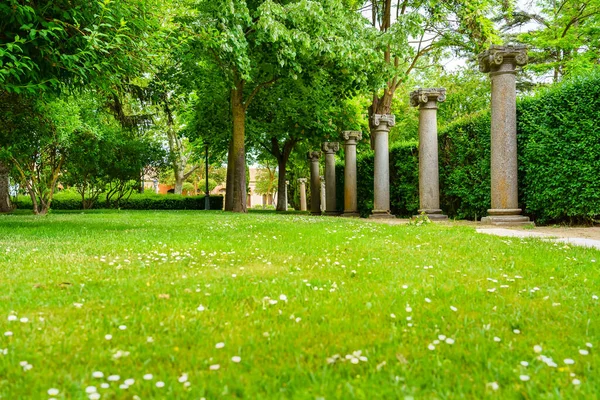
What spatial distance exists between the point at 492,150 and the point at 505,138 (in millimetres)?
438

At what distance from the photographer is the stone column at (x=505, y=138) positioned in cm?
1108

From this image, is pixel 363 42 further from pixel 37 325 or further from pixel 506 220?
pixel 37 325

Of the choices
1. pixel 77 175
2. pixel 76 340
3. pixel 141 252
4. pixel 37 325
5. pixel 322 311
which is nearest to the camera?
pixel 76 340

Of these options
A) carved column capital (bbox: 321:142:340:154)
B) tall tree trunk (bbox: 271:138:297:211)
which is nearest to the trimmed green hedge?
tall tree trunk (bbox: 271:138:297:211)

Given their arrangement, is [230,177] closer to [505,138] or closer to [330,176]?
[330,176]

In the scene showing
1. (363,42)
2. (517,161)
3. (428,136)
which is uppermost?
(363,42)

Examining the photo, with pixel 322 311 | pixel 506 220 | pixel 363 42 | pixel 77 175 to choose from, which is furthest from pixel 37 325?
pixel 77 175

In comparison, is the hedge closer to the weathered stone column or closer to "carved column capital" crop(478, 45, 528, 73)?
"carved column capital" crop(478, 45, 528, 73)

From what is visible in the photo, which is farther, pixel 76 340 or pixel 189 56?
pixel 189 56

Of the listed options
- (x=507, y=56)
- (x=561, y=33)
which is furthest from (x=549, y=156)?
(x=561, y=33)

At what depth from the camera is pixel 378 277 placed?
449 centimetres

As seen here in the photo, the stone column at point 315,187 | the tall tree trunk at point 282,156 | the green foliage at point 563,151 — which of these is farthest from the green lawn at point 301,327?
the tall tree trunk at point 282,156

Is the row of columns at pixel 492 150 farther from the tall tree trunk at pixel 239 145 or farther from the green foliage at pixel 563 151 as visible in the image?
the tall tree trunk at pixel 239 145

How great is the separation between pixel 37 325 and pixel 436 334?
8.45 feet
